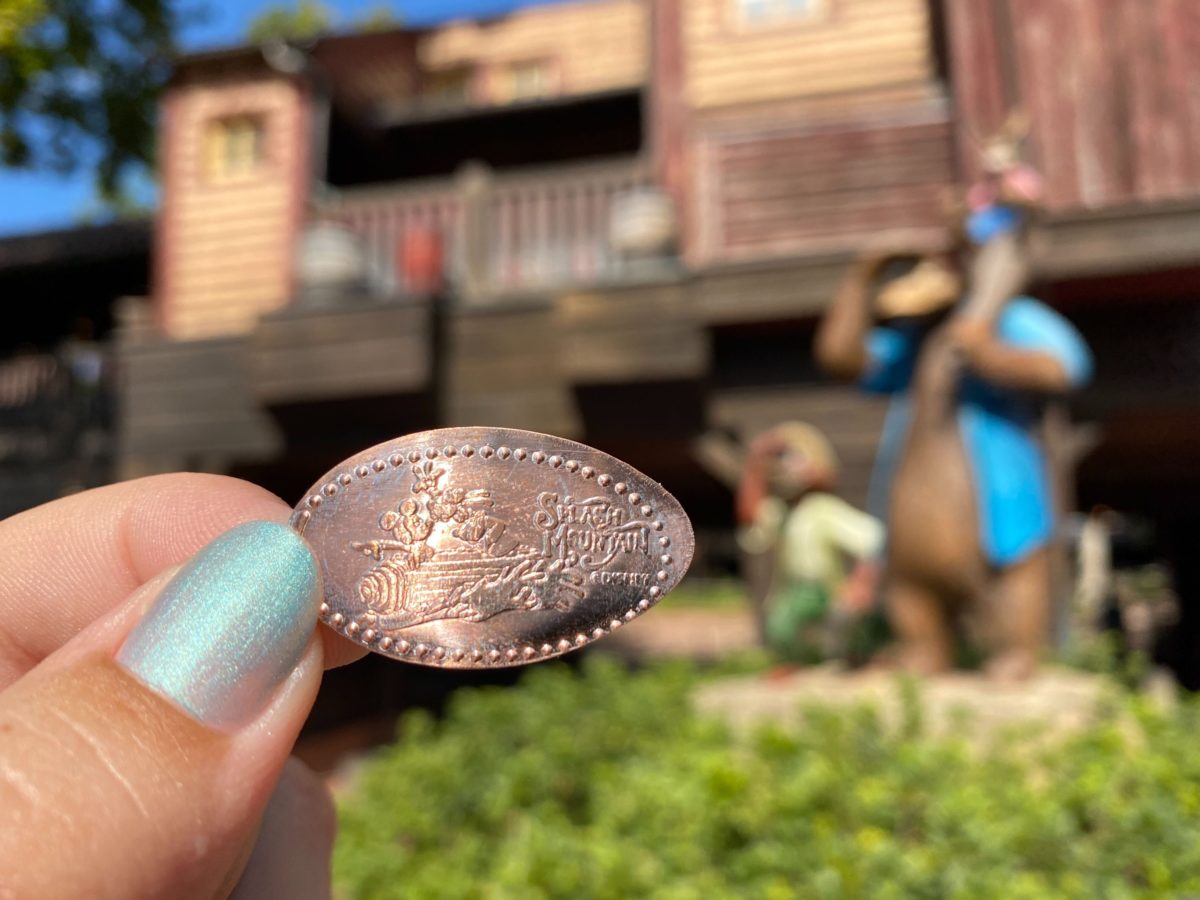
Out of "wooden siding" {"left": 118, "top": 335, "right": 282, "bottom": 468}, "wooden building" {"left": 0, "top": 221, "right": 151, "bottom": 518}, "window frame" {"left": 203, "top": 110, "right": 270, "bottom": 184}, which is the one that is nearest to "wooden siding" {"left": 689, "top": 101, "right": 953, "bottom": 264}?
"wooden siding" {"left": 118, "top": 335, "right": 282, "bottom": 468}

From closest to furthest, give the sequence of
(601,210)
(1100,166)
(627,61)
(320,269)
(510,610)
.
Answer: (510,610) → (1100,166) → (320,269) → (601,210) → (627,61)

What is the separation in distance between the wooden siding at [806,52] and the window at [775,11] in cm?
6

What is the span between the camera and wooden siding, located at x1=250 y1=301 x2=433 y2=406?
607 cm

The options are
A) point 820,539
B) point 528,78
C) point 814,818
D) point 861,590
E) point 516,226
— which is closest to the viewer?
point 814,818

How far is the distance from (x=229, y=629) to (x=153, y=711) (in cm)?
10

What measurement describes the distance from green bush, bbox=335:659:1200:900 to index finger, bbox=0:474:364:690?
1.48 m

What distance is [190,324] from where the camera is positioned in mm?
8242

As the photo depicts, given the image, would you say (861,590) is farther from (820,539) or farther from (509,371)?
(509,371)

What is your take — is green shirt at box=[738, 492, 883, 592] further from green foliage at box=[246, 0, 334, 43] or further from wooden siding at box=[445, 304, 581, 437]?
green foliage at box=[246, 0, 334, 43]

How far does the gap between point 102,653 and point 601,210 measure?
6.38m

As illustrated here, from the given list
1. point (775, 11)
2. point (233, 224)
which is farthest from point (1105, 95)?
point (233, 224)

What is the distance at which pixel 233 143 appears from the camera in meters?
8.64

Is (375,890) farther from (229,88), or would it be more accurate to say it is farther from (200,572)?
(229,88)

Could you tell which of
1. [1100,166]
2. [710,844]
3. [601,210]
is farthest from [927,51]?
[710,844]
